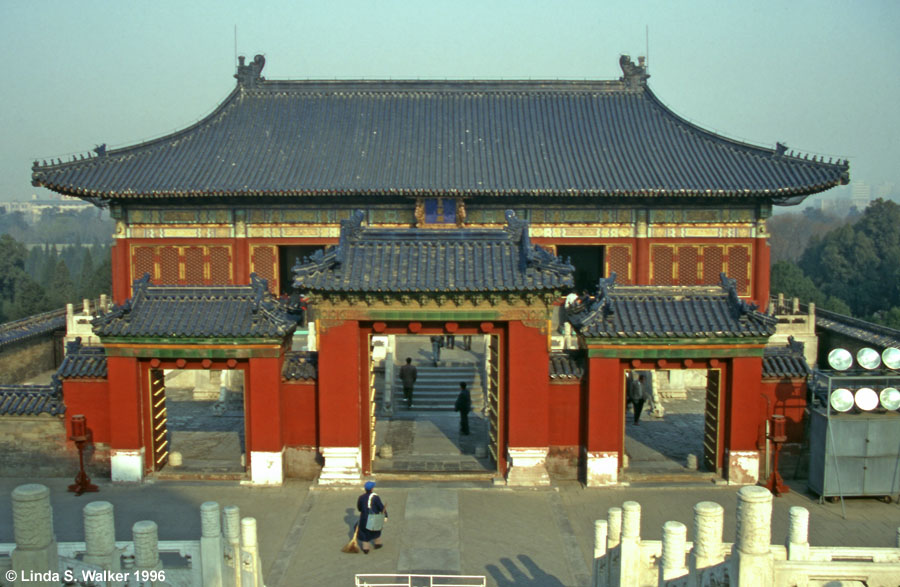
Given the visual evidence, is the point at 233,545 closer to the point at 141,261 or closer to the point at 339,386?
the point at 339,386

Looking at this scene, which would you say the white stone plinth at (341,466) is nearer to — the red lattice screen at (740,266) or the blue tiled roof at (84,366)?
the blue tiled roof at (84,366)

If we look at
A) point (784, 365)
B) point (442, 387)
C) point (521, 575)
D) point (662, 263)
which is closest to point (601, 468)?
point (784, 365)

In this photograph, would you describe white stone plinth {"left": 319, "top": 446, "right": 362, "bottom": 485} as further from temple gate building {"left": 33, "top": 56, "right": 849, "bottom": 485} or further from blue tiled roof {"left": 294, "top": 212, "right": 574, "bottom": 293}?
blue tiled roof {"left": 294, "top": 212, "right": 574, "bottom": 293}

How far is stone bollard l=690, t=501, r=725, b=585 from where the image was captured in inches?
317

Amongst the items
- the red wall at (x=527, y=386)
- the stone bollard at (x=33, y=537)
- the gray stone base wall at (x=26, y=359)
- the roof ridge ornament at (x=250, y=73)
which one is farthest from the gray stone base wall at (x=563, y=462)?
the roof ridge ornament at (x=250, y=73)

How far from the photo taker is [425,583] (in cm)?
1194

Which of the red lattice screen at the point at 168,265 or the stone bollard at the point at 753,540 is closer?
the stone bollard at the point at 753,540

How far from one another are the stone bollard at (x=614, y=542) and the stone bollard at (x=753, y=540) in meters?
2.90

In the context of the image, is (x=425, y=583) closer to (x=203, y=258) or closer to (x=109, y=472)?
(x=109, y=472)

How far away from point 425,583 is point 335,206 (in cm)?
1920

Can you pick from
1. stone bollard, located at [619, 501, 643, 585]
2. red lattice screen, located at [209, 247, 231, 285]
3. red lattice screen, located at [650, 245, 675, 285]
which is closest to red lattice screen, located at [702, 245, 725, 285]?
red lattice screen, located at [650, 245, 675, 285]

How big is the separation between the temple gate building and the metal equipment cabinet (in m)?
1.40

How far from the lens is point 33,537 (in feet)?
24.0

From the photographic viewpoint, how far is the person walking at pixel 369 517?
12.8 metres
